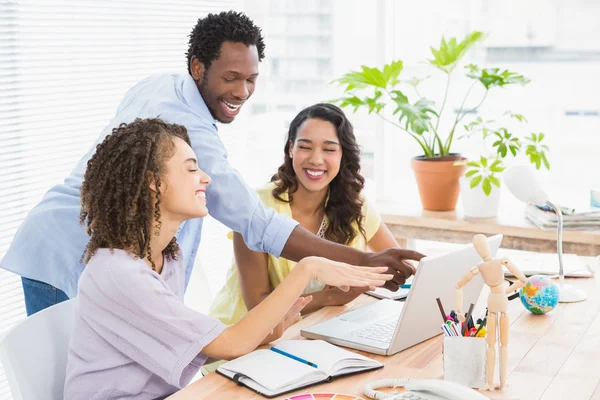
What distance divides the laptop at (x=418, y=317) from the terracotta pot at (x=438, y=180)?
138cm

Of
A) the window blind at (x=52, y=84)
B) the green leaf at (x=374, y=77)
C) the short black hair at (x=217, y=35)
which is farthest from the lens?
the green leaf at (x=374, y=77)

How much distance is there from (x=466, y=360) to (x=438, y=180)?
1808 millimetres

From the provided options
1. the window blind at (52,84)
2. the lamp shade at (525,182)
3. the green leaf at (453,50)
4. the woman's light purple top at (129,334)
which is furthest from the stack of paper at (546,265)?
the window blind at (52,84)

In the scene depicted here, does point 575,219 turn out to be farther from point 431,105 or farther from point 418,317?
point 418,317

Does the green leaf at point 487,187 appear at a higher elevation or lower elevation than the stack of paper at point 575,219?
higher

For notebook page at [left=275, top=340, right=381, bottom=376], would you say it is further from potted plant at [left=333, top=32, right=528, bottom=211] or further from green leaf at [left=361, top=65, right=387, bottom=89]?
green leaf at [left=361, top=65, right=387, bottom=89]

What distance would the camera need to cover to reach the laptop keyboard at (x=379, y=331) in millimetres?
1696

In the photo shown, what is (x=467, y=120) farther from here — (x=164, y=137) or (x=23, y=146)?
(x=164, y=137)

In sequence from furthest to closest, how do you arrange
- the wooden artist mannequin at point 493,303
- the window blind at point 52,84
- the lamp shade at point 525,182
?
the window blind at point 52,84, the lamp shade at point 525,182, the wooden artist mannequin at point 493,303

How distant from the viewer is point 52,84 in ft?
8.90

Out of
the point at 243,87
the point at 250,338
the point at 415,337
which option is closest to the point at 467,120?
the point at 243,87

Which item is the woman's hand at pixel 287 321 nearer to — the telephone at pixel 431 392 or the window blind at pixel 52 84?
the telephone at pixel 431 392

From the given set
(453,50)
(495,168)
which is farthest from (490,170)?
(453,50)

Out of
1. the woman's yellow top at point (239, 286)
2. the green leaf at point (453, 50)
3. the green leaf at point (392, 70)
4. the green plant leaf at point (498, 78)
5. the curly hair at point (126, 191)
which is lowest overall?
the woman's yellow top at point (239, 286)
